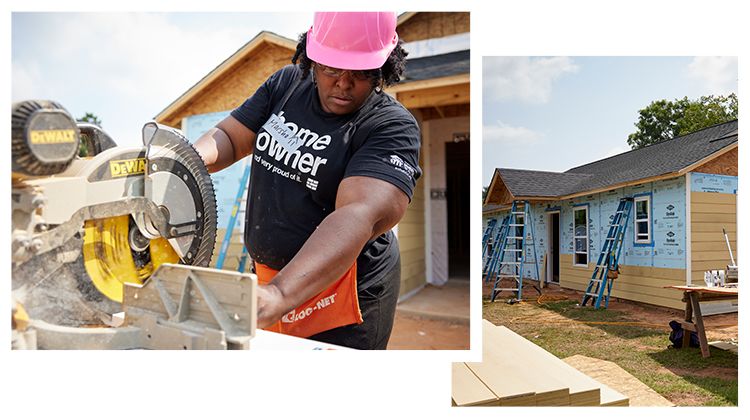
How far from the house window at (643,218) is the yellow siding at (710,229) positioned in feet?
0.52


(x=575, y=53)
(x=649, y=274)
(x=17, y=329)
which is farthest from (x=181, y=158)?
(x=649, y=274)

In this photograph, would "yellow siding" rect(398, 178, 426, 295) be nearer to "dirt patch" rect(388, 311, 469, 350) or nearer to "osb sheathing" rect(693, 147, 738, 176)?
"dirt patch" rect(388, 311, 469, 350)

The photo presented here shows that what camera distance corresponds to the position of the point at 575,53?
257cm

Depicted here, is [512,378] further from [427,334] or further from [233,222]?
[233,222]

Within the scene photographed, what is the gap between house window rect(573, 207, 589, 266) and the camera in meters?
2.57

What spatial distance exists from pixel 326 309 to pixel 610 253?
127cm

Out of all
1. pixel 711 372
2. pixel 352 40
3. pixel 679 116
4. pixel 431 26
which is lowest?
pixel 711 372

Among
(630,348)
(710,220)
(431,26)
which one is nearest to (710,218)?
(710,220)

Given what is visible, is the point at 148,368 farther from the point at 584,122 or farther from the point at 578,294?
the point at 584,122

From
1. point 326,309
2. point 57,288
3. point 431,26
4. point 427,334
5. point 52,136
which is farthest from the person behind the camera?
point 431,26

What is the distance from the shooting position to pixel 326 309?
204cm

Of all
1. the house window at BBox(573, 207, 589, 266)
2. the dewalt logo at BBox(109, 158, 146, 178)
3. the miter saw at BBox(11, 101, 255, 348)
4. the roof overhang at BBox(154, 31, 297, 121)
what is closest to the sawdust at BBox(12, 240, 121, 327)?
the miter saw at BBox(11, 101, 255, 348)

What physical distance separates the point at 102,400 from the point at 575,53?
2.38 metres

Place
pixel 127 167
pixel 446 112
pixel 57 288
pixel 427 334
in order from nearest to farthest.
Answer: pixel 57 288, pixel 127 167, pixel 427 334, pixel 446 112
